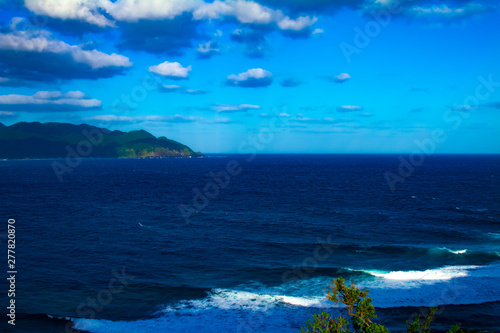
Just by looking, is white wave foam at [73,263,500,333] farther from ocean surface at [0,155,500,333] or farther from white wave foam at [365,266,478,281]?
ocean surface at [0,155,500,333]

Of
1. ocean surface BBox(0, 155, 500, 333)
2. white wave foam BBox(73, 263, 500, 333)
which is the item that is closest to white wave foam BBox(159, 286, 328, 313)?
white wave foam BBox(73, 263, 500, 333)

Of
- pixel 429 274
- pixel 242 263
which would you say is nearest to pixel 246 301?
pixel 242 263

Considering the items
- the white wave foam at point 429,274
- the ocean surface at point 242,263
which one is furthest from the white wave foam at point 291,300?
the ocean surface at point 242,263

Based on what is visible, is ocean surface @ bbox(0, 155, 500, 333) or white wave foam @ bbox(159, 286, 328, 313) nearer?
ocean surface @ bbox(0, 155, 500, 333)

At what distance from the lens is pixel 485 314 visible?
97.3ft

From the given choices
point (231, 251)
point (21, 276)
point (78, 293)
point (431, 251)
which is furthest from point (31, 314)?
point (431, 251)

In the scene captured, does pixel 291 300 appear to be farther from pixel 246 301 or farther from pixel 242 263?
pixel 242 263

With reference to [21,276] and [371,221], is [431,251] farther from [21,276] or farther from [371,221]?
[21,276]

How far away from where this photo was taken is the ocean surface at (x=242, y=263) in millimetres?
30453

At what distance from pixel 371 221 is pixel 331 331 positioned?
176 ft

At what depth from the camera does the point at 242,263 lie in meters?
43.8

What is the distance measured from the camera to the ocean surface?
3045 cm

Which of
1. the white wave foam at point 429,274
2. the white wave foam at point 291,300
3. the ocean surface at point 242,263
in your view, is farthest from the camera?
the white wave foam at point 429,274

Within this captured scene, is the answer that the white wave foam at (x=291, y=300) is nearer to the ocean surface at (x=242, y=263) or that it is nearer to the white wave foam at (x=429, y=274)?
the white wave foam at (x=429, y=274)
